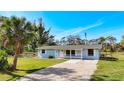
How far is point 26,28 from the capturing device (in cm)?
1270

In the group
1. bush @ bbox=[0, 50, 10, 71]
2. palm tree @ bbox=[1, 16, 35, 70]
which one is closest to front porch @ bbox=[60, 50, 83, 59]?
palm tree @ bbox=[1, 16, 35, 70]

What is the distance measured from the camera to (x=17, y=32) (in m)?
12.6

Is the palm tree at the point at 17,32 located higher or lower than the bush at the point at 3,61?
higher

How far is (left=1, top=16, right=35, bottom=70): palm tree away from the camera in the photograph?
12.2 meters

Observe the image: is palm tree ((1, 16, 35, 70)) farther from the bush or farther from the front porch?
the front porch

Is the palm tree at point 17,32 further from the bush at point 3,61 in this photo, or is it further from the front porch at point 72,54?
the front porch at point 72,54

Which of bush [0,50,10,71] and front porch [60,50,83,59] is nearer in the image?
bush [0,50,10,71]

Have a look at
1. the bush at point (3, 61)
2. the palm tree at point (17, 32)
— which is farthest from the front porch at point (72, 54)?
the bush at point (3, 61)

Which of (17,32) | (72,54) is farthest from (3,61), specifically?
(72,54)

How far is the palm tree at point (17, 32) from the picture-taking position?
12.2 meters

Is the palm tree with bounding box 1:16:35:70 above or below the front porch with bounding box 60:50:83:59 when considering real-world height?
above

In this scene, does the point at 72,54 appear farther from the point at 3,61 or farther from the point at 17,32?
the point at 3,61
